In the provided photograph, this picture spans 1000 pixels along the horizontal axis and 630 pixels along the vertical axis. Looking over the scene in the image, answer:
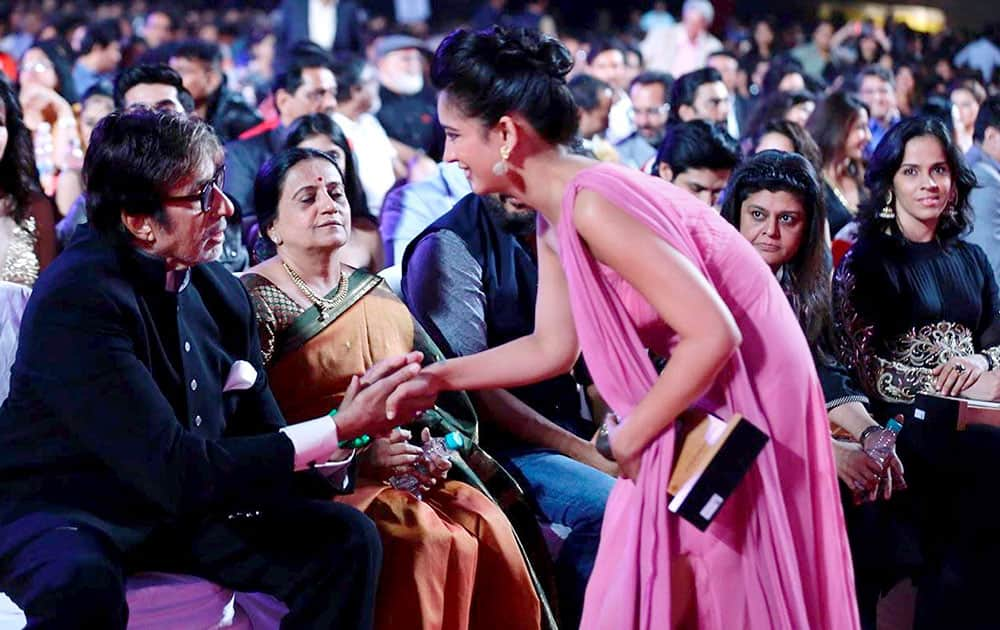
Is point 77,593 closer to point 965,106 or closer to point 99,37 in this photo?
point 99,37

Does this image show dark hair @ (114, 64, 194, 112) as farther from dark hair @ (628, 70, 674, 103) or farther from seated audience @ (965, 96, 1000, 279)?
dark hair @ (628, 70, 674, 103)

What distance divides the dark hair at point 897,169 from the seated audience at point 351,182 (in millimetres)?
1633

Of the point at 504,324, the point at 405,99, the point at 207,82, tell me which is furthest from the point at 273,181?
the point at 405,99

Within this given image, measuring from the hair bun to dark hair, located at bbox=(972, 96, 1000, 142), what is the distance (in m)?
4.15

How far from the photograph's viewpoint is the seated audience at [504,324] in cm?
352

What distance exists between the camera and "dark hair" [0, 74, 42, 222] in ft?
12.4

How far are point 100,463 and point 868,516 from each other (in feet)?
6.77

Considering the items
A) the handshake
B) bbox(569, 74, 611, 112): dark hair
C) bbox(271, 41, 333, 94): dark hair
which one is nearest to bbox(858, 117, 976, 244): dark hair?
the handshake

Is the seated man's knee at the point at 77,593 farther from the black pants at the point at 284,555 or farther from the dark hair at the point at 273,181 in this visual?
the dark hair at the point at 273,181

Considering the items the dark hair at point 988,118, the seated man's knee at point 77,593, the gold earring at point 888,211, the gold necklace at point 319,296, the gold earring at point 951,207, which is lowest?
the seated man's knee at point 77,593

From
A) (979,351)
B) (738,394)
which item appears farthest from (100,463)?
(979,351)

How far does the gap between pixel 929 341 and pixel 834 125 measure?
2.56m

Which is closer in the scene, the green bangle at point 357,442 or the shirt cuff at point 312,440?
the shirt cuff at point 312,440

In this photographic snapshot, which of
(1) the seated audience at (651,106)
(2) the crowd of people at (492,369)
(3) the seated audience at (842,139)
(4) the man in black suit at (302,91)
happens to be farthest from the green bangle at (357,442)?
(1) the seated audience at (651,106)
